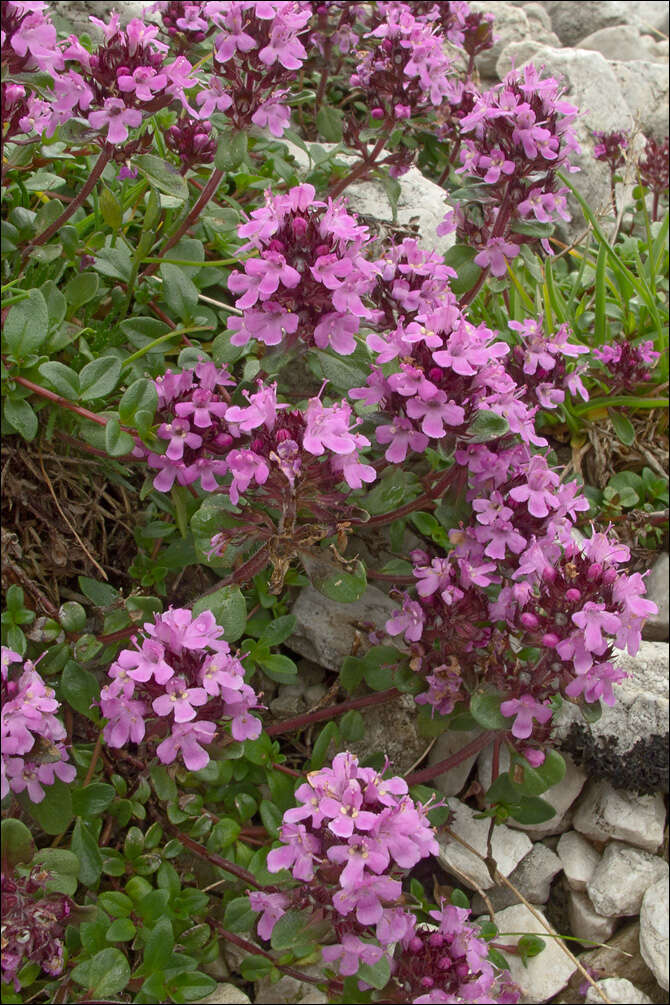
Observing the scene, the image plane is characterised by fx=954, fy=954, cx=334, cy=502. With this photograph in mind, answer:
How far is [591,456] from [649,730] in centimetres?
123

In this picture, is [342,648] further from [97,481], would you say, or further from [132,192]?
[132,192]

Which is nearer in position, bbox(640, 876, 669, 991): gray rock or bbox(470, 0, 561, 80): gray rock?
bbox(640, 876, 669, 991): gray rock

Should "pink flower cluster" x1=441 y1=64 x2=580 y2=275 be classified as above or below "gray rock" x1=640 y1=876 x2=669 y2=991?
above

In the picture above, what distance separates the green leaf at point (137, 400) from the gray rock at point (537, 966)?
1935 mm

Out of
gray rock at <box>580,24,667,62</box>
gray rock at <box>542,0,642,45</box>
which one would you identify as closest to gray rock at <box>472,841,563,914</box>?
gray rock at <box>580,24,667,62</box>

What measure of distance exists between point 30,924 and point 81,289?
1876 mm

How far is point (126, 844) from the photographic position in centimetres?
275

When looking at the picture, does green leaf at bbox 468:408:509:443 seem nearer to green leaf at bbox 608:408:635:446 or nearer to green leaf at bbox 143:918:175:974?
green leaf at bbox 608:408:635:446

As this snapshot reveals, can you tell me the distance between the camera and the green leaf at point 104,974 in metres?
2.36

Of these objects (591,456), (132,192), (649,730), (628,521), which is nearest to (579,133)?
(591,456)

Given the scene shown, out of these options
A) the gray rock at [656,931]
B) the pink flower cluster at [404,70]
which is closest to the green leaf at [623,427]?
the pink flower cluster at [404,70]

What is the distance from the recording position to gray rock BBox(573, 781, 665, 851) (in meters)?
3.21

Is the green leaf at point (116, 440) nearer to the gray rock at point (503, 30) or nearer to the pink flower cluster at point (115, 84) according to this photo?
the pink flower cluster at point (115, 84)

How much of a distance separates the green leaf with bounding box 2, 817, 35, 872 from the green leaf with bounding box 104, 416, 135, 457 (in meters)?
0.98
